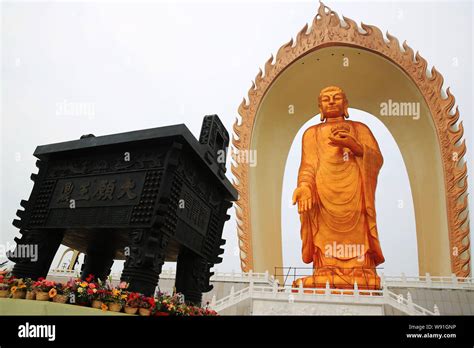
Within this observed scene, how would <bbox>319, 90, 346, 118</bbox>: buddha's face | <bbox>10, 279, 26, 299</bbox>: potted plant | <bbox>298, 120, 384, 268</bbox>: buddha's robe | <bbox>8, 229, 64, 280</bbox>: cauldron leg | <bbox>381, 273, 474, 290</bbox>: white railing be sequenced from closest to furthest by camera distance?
<bbox>10, 279, 26, 299</bbox>: potted plant → <bbox>8, 229, 64, 280</bbox>: cauldron leg → <bbox>381, 273, 474, 290</bbox>: white railing → <bbox>298, 120, 384, 268</bbox>: buddha's robe → <bbox>319, 90, 346, 118</bbox>: buddha's face

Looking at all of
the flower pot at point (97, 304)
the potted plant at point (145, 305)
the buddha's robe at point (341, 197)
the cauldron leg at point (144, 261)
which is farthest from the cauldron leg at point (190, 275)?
the buddha's robe at point (341, 197)

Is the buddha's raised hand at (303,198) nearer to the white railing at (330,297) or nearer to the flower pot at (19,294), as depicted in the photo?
the white railing at (330,297)

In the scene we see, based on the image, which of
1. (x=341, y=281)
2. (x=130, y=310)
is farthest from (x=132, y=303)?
(x=341, y=281)

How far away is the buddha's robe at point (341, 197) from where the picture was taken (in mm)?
13625

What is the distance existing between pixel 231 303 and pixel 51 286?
7.90 meters

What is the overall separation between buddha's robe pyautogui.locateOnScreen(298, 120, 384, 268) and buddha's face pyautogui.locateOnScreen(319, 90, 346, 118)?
0.47 meters

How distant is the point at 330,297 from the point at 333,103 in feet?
24.1

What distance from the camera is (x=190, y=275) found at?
6.04m

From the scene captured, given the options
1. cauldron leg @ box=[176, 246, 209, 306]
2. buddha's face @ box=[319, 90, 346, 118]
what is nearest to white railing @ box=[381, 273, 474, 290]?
buddha's face @ box=[319, 90, 346, 118]

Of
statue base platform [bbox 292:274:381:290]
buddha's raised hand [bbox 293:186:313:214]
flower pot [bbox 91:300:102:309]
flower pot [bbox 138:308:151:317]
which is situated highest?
buddha's raised hand [bbox 293:186:313:214]

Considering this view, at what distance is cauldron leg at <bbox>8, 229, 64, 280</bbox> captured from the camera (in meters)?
5.32

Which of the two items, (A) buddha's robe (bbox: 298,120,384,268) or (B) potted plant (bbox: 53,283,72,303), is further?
(A) buddha's robe (bbox: 298,120,384,268)

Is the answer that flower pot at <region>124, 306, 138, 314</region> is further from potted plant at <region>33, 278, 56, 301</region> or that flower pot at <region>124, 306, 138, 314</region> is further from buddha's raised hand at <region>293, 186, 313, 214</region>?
buddha's raised hand at <region>293, 186, 313, 214</region>

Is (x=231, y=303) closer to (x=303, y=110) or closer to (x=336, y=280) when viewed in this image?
(x=336, y=280)
